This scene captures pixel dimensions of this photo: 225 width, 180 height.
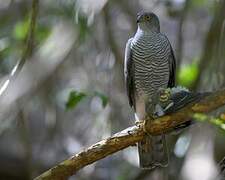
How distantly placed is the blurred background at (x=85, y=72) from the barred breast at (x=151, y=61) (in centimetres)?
26

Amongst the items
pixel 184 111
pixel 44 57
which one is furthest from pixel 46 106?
pixel 184 111

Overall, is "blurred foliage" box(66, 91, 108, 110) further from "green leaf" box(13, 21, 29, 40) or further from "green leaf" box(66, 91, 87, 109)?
"green leaf" box(13, 21, 29, 40)

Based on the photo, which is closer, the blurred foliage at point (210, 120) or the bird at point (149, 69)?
the blurred foliage at point (210, 120)

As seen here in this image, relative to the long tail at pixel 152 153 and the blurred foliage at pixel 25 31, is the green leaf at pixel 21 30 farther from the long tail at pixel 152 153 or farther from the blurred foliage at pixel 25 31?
the long tail at pixel 152 153

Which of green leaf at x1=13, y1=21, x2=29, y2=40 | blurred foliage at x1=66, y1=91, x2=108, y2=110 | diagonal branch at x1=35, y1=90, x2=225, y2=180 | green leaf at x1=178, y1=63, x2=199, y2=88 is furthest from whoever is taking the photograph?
green leaf at x1=13, y1=21, x2=29, y2=40

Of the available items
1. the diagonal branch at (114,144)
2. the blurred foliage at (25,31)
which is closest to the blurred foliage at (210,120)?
the diagonal branch at (114,144)

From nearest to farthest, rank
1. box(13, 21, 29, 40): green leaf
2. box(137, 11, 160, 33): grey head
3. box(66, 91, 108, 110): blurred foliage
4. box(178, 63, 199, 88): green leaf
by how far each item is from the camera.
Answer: box(66, 91, 108, 110): blurred foliage
box(137, 11, 160, 33): grey head
box(178, 63, 199, 88): green leaf
box(13, 21, 29, 40): green leaf

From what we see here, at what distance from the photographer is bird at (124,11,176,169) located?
3.79m

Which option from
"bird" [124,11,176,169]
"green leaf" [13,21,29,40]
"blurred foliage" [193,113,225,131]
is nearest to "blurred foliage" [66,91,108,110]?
"bird" [124,11,176,169]

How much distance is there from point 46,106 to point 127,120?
0.68 meters

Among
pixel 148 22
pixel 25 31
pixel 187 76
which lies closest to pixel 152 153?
pixel 148 22

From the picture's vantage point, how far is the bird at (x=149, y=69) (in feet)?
12.4

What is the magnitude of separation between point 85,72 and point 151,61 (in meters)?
1.51

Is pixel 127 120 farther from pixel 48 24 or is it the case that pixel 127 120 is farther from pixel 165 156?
pixel 165 156
